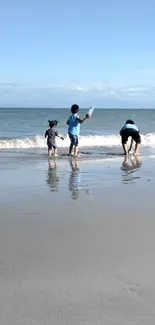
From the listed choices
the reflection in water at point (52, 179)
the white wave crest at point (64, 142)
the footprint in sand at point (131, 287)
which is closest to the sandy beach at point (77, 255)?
the footprint in sand at point (131, 287)

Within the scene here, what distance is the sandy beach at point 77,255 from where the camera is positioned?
9.04 ft

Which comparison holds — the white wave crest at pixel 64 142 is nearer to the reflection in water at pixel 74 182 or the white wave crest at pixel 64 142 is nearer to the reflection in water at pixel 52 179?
the reflection in water at pixel 52 179

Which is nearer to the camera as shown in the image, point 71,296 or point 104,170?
point 71,296

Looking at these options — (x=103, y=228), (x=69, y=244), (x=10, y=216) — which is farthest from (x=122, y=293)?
(x=10, y=216)

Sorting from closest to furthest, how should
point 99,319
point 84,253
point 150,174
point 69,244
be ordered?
point 99,319, point 84,253, point 69,244, point 150,174

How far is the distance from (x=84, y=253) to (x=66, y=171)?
5.72 metres

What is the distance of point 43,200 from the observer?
5957 mm

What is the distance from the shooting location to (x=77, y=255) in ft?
12.2

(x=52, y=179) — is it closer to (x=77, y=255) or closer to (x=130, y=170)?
(x=130, y=170)

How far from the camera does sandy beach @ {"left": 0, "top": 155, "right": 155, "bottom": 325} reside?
2756 millimetres

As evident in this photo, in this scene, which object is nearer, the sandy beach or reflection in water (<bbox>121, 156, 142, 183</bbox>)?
the sandy beach

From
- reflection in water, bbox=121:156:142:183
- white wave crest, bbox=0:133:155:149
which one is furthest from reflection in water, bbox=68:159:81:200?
white wave crest, bbox=0:133:155:149

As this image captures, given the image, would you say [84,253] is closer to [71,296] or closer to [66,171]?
[71,296]

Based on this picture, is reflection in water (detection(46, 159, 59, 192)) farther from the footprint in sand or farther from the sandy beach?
the footprint in sand
